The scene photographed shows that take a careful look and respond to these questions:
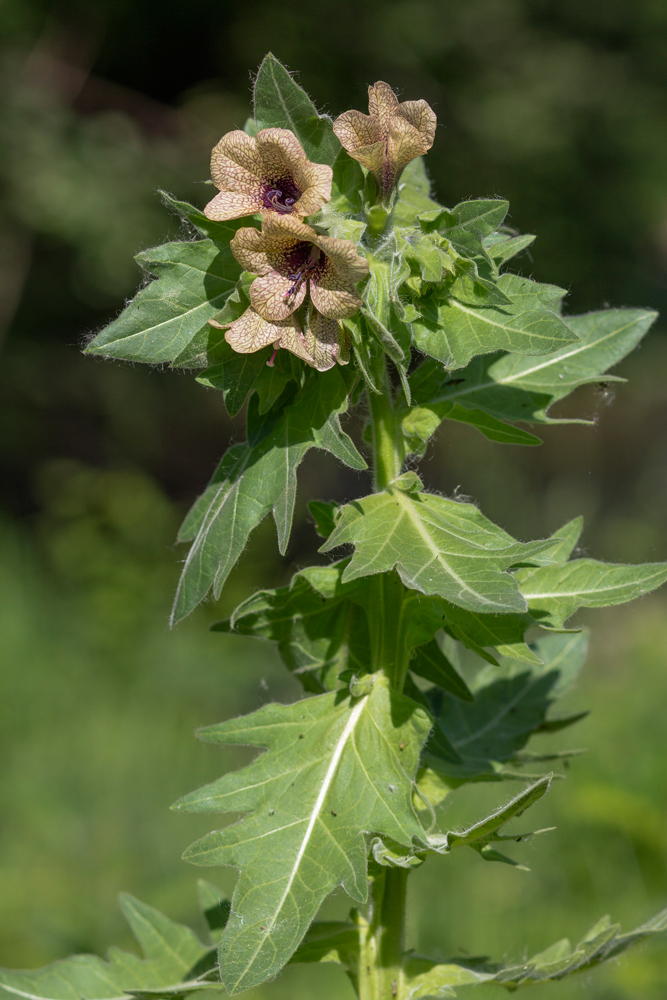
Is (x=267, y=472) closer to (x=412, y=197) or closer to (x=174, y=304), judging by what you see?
(x=174, y=304)

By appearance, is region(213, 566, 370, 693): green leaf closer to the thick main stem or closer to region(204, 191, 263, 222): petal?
the thick main stem

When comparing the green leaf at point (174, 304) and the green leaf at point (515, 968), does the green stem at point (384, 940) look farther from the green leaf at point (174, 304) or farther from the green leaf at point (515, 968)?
the green leaf at point (174, 304)

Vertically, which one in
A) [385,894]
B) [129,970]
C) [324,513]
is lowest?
[129,970]

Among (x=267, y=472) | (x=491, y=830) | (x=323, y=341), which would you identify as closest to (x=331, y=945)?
(x=491, y=830)

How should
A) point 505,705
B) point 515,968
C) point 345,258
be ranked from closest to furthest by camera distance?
point 345,258 < point 515,968 < point 505,705

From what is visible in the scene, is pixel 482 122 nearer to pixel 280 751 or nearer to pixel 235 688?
pixel 235 688

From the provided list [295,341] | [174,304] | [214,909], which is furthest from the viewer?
[214,909]

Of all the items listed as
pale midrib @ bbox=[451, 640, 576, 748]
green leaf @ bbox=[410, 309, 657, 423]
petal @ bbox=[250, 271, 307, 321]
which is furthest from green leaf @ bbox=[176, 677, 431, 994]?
petal @ bbox=[250, 271, 307, 321]

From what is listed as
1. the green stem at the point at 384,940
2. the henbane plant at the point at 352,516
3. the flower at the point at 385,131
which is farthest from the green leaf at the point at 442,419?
the green stem at the point at 384,940
